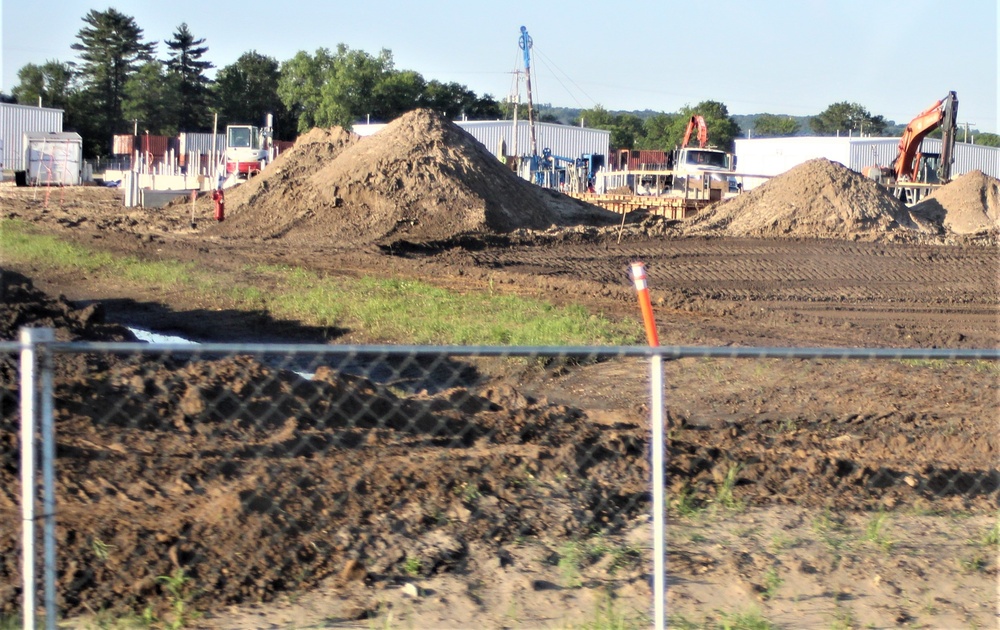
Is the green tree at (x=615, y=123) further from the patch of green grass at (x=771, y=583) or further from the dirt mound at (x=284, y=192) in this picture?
the patch of green grass at (x=771, y=583)

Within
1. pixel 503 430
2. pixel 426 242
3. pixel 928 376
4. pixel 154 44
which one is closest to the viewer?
pixel 503 430

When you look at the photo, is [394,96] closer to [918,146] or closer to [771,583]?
[918,146]

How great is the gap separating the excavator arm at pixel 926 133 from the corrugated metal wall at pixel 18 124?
164 feet

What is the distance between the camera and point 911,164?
127ft

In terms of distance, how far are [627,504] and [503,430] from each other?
140cm

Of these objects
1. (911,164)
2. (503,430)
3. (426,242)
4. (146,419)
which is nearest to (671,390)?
(503,430)

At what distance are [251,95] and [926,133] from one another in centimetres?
6768

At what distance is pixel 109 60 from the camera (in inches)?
3228

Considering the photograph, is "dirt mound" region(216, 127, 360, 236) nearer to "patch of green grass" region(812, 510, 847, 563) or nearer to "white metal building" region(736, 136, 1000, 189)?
"patch of green grass" region(812, 510, 847, 563)

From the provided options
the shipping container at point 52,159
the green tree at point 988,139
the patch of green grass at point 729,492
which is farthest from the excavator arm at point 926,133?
the green tree at point 988,139

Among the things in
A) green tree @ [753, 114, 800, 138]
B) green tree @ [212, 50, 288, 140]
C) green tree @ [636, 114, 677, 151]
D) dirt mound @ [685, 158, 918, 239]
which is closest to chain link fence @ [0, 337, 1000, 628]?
dirt mound @ [685, 158, 918, 239]

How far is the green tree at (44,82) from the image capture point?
268 ft

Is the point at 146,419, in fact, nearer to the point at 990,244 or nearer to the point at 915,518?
the point at 915,518

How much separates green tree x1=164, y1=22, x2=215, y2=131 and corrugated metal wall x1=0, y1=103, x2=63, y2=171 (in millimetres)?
18041
